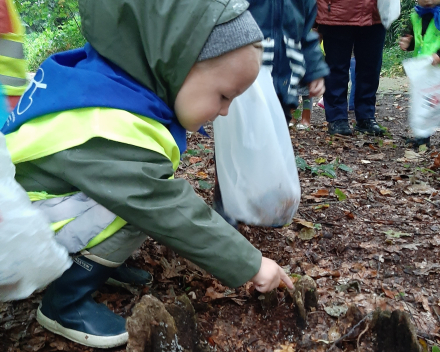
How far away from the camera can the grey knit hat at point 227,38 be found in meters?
1.23

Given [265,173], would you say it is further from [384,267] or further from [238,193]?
[384,267]

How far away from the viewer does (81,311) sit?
1.44m

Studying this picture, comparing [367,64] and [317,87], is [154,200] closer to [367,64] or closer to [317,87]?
[317,87]

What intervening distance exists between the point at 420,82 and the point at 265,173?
2184 millimetres

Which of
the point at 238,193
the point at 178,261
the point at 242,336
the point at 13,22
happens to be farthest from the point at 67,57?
the point at 242,336

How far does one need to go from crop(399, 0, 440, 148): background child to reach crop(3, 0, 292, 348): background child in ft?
9.26

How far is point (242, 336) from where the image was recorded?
1.47 m

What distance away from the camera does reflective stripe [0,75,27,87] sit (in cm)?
171

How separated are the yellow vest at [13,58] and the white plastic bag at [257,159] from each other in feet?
3.03

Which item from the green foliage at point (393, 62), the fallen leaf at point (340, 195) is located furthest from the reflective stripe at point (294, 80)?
the green foliage at point (393, 62)

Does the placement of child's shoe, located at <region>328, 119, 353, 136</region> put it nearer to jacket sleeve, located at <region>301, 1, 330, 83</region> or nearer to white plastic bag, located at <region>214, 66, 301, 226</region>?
jacket sleeve, located at <region>301, 1, 330, 83</region>

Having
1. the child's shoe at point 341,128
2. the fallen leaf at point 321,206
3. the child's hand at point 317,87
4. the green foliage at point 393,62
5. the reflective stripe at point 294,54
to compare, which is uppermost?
the reflective stripe at point 294,54

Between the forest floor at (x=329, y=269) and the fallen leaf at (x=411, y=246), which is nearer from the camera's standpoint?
the forest floor at (x=329, y=269)

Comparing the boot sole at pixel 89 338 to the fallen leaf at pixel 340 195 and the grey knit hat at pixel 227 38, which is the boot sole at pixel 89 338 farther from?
the fallen leaf at pixel 340 195
